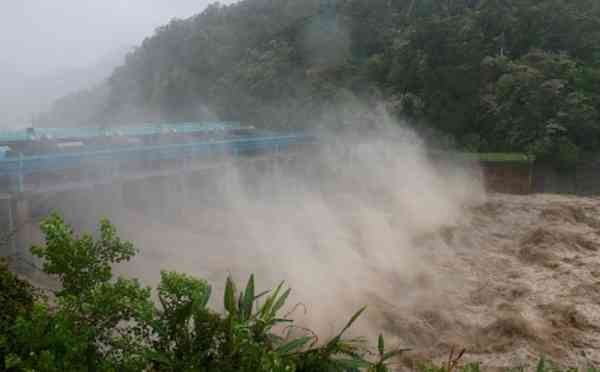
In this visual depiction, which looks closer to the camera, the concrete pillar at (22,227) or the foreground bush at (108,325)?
the foreground bush at (108,325)

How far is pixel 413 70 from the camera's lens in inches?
1105

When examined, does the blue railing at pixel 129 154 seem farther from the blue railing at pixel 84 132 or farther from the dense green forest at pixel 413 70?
the dense green forest at pixel 413 70

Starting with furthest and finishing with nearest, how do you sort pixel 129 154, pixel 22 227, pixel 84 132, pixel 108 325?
→ pixel 84 132
pixel 129 154
pixel 22 227
pixel 108 325

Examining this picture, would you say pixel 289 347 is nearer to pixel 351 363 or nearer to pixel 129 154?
pixel 351 363

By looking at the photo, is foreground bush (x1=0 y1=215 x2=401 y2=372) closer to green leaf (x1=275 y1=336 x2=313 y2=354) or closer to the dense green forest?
green leaf (x1=275 y1=336 x2=313 y2=354)

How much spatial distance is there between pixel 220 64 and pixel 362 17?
42.1ft

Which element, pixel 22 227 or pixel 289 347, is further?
pixel 22 227

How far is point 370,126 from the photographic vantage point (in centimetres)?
2694

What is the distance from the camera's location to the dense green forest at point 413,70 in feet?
76.8

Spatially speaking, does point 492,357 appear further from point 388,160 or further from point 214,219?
point 388,160

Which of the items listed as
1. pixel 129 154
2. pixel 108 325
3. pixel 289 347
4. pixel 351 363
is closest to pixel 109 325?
pixel 108 325

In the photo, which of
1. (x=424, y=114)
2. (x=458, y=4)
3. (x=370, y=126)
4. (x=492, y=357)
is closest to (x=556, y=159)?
(x=424, y=114)

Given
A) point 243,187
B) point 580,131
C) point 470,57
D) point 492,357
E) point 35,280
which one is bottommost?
point 492,357

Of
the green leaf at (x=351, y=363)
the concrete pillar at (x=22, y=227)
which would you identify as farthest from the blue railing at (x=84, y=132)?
the green leaf at (x=351, y=363)
